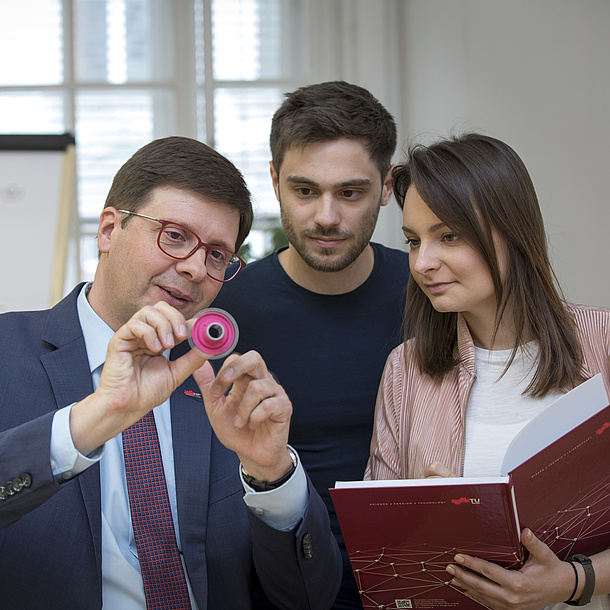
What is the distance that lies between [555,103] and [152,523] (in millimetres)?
2060

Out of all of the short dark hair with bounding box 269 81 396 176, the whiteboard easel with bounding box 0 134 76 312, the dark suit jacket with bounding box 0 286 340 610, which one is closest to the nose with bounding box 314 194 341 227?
the short dark hair with bounding box 269 81 396 176

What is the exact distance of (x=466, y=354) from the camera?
5.55ft

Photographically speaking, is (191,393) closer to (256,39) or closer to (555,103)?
(555,103)

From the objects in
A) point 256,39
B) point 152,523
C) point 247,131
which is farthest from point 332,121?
point 256,39

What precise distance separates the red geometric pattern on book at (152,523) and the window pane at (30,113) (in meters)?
3.28

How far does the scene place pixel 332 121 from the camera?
2049 millimetres

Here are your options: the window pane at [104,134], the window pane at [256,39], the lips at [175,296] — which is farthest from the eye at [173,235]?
the window pane at [256,39]

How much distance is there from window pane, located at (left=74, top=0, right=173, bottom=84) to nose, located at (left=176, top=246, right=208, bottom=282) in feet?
10.2

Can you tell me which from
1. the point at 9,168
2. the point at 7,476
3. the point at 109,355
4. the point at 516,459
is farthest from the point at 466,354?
the point at 9,168

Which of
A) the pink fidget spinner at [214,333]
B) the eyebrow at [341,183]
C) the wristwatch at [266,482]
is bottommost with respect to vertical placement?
the wristwatch at [266,482]

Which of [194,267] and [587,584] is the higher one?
[194,267]

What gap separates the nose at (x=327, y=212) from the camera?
6.56 feet

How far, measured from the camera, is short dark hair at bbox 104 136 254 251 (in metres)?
1.60

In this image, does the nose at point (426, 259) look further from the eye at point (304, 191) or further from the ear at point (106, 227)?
the ear at point (106, 227)
